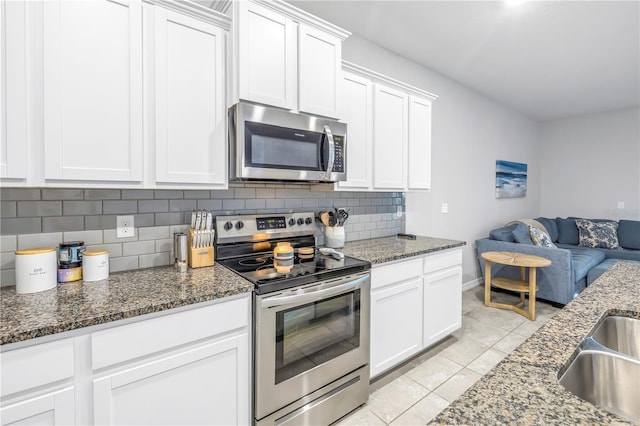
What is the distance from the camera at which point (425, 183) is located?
289cm

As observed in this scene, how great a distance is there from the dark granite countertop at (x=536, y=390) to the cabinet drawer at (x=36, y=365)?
1.22 m

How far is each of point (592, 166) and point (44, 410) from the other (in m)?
7.15

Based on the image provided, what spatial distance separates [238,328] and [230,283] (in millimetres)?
213

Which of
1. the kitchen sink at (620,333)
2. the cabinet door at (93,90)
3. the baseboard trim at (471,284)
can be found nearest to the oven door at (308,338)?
the cabinet door at (93,90)

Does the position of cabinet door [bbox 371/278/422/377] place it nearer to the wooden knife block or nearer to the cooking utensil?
the cooking utensil

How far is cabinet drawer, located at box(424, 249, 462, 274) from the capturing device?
241cm

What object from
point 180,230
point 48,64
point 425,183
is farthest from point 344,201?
point 48,64

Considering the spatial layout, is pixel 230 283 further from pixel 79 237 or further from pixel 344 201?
pixel 344 201

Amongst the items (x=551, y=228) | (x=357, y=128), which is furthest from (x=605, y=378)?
(x=551, y=228)

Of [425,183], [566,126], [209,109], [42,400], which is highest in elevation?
[566,126]

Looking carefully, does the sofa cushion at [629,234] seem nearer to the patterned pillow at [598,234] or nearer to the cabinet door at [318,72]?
the patterned pillow at [598,234]

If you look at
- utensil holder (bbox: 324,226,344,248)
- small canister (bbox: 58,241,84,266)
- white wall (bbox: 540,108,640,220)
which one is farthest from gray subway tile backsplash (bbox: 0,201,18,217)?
white wall (bbox: 540,108,640,220)

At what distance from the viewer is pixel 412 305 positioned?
229 cm

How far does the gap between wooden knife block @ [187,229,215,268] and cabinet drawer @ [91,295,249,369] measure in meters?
0.45
